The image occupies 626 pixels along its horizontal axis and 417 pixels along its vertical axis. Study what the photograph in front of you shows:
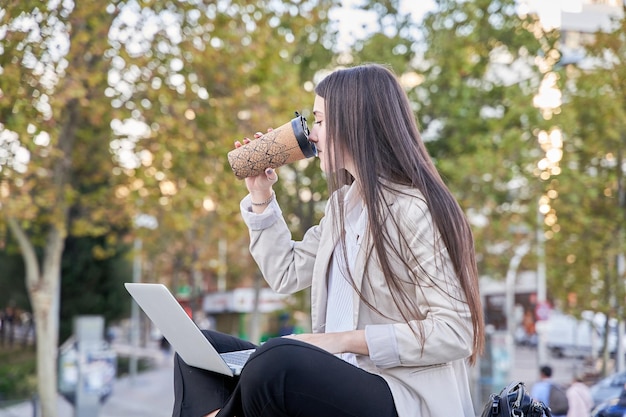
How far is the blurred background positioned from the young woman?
499cm

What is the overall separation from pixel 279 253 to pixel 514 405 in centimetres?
106

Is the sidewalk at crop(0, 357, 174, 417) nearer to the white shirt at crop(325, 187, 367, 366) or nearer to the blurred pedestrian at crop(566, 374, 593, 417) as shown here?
the blurred pedestrian at crop(566, 374, 593, 417)

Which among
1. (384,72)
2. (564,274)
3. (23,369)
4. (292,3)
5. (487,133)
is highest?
(292,3)

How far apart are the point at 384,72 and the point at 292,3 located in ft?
31.0

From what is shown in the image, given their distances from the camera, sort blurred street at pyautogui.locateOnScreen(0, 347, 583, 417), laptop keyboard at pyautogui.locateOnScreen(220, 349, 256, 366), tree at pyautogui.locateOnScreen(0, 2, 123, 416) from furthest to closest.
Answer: blurred street at pyautogui.locateOnScreen(0, 347, 583, 417)
tree at pyautogui.locateOnScreen(0, 2, 123, 416)
laptop keyboard at pyautogui.locateOnScreen(220, 349, 256, 366)

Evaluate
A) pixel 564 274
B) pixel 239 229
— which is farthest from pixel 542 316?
pixel 239 229

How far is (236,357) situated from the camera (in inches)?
108

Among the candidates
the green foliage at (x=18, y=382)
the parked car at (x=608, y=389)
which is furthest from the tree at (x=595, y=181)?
the green foliage at (x=18, y=382)

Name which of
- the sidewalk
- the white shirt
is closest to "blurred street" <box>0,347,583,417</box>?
the sidewalk

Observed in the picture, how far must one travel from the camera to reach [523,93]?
671 inches

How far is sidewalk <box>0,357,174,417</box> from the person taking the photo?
19.5 metres

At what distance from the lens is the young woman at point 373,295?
2408mm

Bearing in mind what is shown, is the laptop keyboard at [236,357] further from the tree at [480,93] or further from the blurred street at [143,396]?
the tree at [480,93]

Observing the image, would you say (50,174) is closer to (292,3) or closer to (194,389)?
(292,3)
